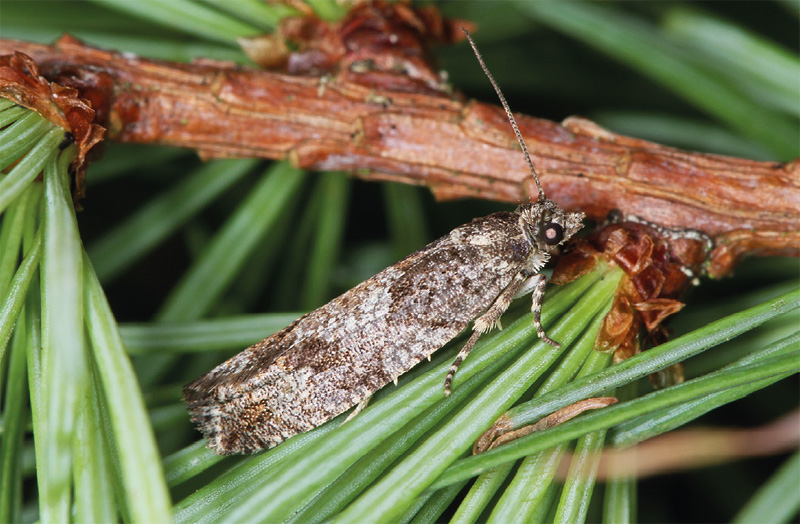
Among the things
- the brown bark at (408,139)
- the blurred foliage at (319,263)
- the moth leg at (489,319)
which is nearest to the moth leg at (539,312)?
the blurred foliage at (319,263)

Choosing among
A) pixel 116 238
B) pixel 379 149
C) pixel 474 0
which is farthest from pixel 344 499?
pixel 474 0

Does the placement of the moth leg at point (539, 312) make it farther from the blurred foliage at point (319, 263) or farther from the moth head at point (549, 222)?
the moth head at point (549, 222)

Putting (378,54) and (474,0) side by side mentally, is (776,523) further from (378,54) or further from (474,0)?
(474,0)

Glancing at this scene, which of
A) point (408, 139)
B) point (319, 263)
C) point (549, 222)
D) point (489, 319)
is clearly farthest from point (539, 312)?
point (319, 263)

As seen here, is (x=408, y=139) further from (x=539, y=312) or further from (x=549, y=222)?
(x=539, y=312)

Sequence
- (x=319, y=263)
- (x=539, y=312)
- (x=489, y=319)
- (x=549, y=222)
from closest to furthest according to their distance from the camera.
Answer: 1. (x=539, y=312)
2. (x=489, y=319)
3. (x=549, y=222)
4. (x=319, y=263)

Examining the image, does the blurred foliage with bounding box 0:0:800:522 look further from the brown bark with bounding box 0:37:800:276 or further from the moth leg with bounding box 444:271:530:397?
the brown bark with bounding box 0:37:800:276
